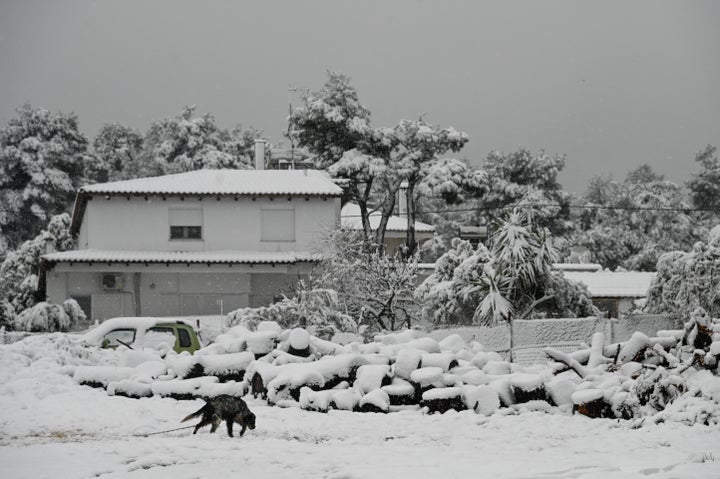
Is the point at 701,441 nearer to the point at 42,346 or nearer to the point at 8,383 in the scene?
the point at 8,383

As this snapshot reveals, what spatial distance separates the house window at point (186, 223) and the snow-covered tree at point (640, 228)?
92.9ft

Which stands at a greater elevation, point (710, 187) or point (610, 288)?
point (710, 187)

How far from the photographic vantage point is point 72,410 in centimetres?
1350

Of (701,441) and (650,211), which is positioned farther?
(650,211)

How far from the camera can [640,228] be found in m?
60.1

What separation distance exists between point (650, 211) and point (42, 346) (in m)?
48.2

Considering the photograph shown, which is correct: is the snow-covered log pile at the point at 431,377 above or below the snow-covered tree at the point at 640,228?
below

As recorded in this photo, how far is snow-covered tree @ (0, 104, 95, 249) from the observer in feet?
182

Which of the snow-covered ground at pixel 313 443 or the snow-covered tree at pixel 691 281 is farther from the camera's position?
the snow-covered tree at pixel 691 281

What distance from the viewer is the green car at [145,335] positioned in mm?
19875

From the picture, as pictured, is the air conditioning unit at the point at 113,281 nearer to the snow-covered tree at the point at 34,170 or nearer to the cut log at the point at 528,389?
the snow-covered tree at the point at 34,170

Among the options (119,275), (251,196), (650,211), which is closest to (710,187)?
(650,211)

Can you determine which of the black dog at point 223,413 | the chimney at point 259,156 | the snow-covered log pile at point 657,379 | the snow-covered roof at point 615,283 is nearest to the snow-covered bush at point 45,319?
the chimney at point 259,156

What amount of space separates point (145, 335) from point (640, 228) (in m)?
46.0
